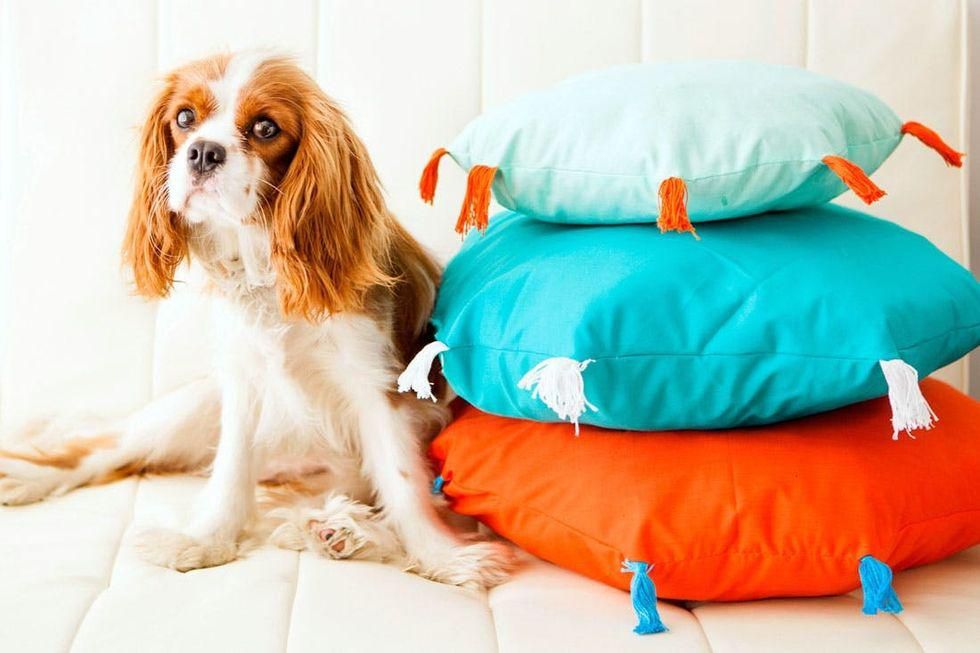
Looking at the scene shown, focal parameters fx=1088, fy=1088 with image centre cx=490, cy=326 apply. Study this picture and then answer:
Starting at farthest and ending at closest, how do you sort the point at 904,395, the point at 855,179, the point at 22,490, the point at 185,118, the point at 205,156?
the point at 22,490 → the point at 185,118 → the point at 205,156 → the point at 855,179 → the point at 904,395

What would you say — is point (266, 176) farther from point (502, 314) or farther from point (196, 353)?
point (196, 353)

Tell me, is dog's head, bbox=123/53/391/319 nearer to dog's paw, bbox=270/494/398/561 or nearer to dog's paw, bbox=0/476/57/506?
dog's paw, bbox=270/494/398/561

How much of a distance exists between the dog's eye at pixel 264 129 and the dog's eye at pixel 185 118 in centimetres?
10

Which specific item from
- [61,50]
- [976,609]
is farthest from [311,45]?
[976,609]

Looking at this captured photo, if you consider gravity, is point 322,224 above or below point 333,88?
below

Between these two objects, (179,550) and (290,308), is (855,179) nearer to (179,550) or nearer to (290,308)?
(290,308)

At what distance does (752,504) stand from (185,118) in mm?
940

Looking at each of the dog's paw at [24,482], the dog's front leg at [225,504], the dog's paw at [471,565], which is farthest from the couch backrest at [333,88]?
the dog's paw at [471,565]

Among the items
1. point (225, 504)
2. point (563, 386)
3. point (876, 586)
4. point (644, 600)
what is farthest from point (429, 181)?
point (876, 586)

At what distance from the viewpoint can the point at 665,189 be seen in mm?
1371

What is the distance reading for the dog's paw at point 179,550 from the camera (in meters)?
1.49

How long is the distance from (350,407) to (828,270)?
0.77 m

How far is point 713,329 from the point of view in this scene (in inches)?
52.3

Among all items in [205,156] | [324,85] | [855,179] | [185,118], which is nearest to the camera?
[855,179]
